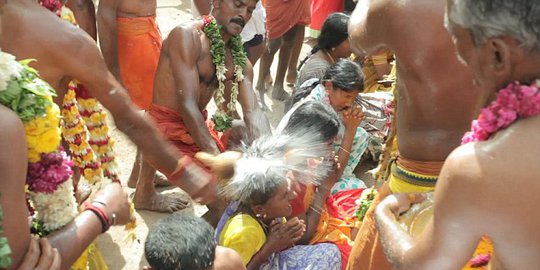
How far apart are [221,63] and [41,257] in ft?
7.34

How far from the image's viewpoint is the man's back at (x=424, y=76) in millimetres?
2666

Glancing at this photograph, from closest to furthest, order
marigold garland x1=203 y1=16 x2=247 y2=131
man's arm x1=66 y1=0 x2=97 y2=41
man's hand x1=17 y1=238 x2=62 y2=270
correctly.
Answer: man's hand x1=17 y1=238 x2=62 y2=270
marigold garland x1=203 y1=16 x2=247 y2=131
man's arm x1=66 y1=0 x2=97 y2=41

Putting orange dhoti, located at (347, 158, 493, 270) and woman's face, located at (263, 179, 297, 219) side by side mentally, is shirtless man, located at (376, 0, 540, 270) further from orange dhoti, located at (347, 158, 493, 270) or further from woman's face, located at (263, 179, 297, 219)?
woman's face, located at (263, 179, 297, 219)

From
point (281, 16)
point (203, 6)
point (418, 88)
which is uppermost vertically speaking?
point (418, 88)

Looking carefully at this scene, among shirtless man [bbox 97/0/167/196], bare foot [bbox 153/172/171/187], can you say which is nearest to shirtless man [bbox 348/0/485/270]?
bare foot [bbox 153/172/171/187]

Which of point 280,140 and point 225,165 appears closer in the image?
point 225,165

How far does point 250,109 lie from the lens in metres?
4.31

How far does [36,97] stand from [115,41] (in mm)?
2831

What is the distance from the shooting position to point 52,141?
2.31 metres

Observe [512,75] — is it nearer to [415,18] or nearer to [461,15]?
[461,15]

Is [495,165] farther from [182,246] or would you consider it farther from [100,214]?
[100,214]

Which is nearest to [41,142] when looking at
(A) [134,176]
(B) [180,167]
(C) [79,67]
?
(C) [79,67]

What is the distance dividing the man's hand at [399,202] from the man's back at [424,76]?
0.48 metres

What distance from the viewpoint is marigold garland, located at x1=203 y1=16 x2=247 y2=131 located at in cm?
412
